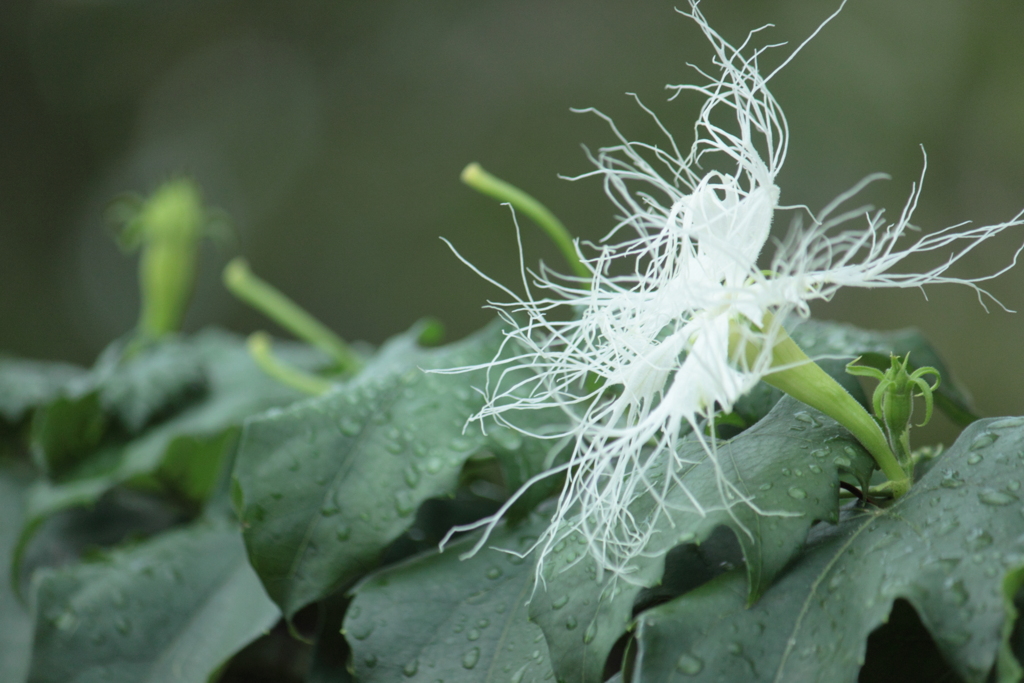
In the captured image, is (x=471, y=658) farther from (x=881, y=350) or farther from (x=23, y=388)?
Result: (x=23, y=388)

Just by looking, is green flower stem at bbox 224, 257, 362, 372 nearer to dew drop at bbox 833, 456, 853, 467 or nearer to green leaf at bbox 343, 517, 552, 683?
green leaf at bbox 343, 517, 552, 683

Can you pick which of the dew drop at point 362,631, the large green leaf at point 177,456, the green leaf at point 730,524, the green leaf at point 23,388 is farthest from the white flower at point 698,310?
the green leaf at point 23,388

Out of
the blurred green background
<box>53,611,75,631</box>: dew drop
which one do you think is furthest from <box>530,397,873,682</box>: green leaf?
the blurred green background

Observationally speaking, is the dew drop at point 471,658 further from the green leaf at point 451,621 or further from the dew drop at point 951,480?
the dew drop at point 951,480

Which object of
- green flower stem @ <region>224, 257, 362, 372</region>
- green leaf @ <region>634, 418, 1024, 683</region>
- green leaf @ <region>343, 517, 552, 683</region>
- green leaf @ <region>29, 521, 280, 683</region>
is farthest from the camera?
green flower stem @ <region>224, 257, 362, 372</region>

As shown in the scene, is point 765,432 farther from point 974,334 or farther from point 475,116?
point 475,116

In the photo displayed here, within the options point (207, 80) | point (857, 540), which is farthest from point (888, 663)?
point (207, 80)
